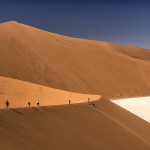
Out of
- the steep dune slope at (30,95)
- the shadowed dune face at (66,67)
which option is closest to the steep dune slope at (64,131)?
the steep dune slope at (30,95)

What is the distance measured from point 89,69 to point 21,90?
646 inches

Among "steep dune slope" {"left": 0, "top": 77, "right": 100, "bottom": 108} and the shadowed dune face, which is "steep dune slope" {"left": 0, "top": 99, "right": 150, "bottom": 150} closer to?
"steep dune slope" {"left": 0, "top": 77, "right": 100, "bottom": 108}

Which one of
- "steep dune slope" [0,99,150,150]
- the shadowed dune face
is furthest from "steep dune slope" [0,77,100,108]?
the shadowed dune face

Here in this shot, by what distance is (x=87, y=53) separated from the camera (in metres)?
37.1

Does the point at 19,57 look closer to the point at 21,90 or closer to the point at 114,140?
the point at 21,90

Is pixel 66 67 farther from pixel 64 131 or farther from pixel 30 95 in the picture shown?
pixel 64 131

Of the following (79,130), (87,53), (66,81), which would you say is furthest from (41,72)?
(79,130)

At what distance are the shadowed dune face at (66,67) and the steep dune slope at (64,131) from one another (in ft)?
46.7

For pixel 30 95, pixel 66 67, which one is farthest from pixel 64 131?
pixel 66 67

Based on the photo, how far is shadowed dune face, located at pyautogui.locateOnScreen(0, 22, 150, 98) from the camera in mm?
24062

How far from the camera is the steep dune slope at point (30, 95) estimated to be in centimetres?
1359

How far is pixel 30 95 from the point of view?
49.8 feet

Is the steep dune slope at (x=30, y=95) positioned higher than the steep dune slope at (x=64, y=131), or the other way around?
the steep dune slope at (x=30, y=95)

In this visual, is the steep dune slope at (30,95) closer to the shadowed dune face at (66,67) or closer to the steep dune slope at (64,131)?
the steep dune slope at (64,131)
